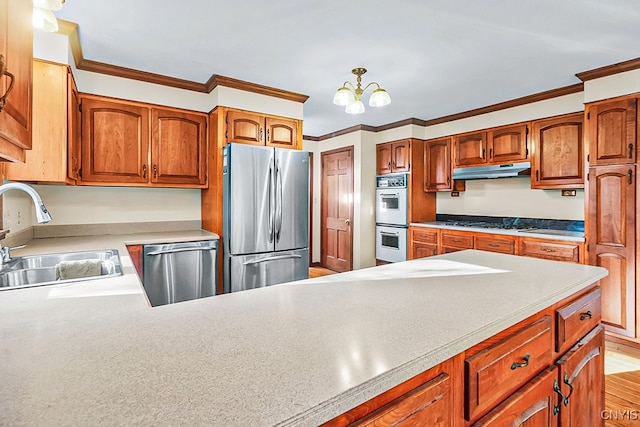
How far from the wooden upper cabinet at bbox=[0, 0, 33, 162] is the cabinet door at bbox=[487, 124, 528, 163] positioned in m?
4.15

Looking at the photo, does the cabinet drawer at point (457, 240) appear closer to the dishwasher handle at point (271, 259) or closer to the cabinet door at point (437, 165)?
the cabinet door at point (437, 165)

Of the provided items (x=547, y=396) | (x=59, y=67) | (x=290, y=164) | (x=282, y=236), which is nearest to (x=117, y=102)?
(x=59, y=67)

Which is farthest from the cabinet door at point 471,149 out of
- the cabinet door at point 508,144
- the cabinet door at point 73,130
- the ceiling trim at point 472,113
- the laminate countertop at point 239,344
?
the cabinet door at point 73,130

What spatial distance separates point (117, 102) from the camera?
118 inches

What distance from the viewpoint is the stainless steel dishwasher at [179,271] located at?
2.72 meters

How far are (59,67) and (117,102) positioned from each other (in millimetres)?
670

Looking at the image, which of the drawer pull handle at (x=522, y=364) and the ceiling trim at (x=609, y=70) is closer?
the drawer pull handle at (x=522, y=364)

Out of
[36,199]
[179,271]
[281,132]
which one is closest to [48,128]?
[36,199]

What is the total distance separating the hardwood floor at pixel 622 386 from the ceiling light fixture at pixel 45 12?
9.47 feet

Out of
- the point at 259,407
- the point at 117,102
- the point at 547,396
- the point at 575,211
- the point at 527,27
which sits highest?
the point at 527,27

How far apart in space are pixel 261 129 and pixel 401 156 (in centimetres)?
221

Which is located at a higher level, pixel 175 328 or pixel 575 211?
pixel 575 211

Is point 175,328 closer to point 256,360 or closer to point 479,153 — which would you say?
point 256,360

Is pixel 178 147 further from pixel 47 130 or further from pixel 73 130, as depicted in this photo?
pixel 47 130
